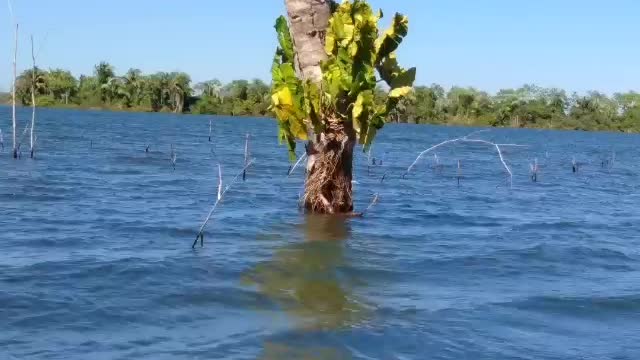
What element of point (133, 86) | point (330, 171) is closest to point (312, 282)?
point (330, 171)

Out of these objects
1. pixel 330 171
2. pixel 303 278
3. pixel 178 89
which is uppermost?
pixel 178 89

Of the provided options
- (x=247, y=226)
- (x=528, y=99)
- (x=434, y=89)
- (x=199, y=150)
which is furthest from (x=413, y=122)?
(x=247, y=226)

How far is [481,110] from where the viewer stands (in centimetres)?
15638

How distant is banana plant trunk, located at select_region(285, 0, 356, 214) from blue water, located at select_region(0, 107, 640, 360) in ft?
2.03

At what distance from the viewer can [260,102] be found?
6122 inches

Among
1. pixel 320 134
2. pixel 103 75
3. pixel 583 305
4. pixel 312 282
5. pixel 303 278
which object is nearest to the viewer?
pixel 583 305

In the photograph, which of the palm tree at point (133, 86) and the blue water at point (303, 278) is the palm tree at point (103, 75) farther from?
the blue water at point (303, 278)

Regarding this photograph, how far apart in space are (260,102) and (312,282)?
147 metres

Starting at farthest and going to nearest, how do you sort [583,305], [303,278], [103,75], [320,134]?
[103,75], [320,134], [303,278], [583,305]

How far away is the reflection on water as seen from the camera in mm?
8102

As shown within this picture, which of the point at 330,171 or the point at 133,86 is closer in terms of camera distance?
the point at 330,171

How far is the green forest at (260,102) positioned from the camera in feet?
495

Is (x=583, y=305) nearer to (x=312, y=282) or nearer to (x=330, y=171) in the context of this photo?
(x=312, y=282)

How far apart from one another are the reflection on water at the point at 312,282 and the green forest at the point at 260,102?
447ft
